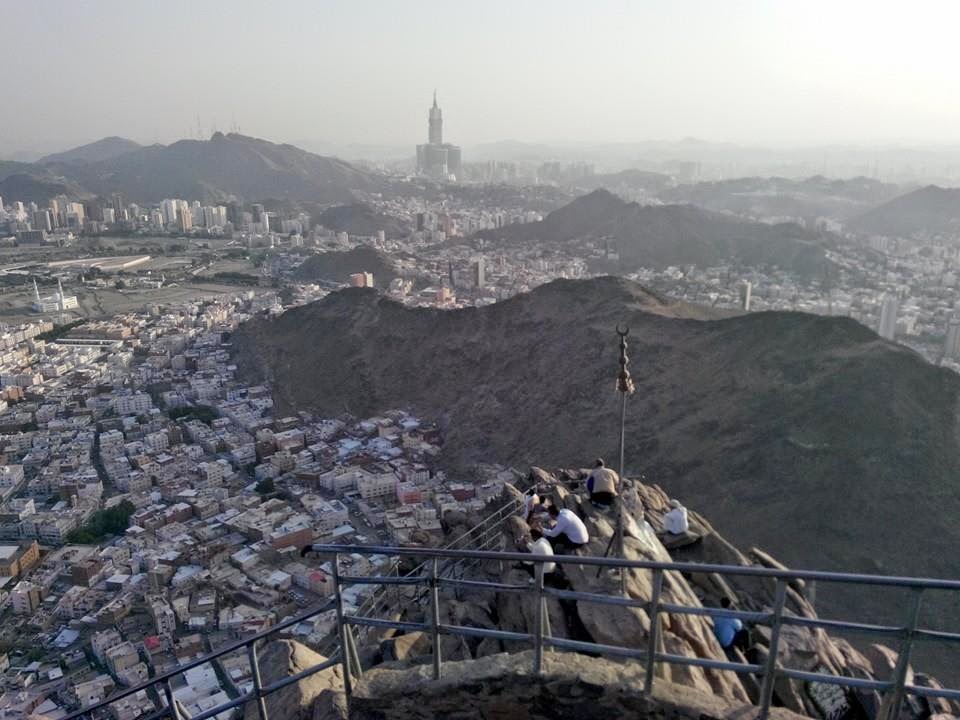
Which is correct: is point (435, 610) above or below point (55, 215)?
above

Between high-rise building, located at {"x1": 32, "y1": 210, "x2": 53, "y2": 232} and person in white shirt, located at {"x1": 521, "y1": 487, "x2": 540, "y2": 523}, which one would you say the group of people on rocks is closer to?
person in white shirt, located at {"x1": 521, "y1": 487, "x2": 540, "y2": 523}

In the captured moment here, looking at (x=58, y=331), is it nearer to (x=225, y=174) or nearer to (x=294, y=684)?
(x=294, y=684)

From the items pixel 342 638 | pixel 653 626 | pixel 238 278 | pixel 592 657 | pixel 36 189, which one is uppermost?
pixel 36 189

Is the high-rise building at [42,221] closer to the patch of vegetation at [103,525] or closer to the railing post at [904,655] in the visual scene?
the patch of vegetation at [103,525]

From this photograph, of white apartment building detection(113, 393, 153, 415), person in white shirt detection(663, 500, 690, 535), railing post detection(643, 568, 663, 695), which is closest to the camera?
railing post detection(643, 568, 663, 695)

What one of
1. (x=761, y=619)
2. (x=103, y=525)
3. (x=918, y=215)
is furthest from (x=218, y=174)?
(x=761, y=619)

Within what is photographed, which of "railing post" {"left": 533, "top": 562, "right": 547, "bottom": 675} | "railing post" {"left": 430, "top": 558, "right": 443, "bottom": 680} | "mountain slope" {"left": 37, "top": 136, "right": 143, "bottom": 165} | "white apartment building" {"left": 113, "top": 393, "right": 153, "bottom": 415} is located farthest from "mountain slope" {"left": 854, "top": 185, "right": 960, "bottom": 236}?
"mountain slope" {"left": 37, "top": 136, "right": 143, "bottom": 165}
